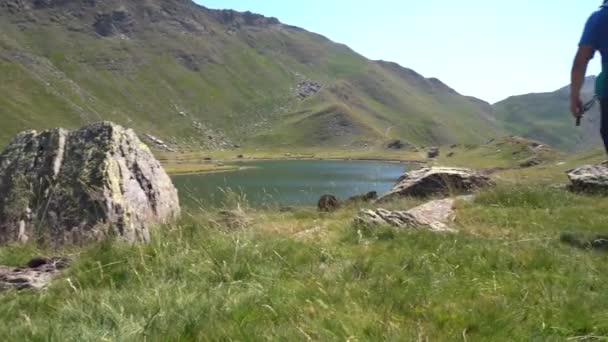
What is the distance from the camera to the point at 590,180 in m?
16.4

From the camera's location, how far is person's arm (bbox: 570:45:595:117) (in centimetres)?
870

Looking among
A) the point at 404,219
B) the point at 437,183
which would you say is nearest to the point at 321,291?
the point at 404,219

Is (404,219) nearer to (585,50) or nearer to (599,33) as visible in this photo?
(585,50)

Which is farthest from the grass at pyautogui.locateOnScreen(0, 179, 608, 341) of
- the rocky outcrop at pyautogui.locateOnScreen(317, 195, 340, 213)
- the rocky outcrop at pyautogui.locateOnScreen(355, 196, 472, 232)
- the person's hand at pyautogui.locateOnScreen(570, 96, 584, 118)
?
the rocky outcrop at pyautogui.locateOnScreen(317, 195, 340, 213)

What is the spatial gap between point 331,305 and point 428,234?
14.9ft

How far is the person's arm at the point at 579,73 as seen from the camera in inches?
342

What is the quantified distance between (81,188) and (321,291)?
25.0 feet

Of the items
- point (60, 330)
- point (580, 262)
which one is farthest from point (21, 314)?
point (580, 262)

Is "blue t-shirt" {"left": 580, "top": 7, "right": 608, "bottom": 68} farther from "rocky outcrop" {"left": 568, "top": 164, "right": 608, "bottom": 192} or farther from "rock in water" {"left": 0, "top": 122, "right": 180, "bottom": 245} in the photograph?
"rock in water" {"left": 0, "top": 122, "right": 180, "bottom": 245}

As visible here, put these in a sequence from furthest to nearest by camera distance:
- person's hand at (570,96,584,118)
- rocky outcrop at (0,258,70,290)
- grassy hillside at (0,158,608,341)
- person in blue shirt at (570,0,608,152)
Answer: person's hand at (570,96,584,118), person in blue shirt at (570,0,608,152), rocky outcrop at (0,258,70,290), grassy hillside at (0,158,608,341)

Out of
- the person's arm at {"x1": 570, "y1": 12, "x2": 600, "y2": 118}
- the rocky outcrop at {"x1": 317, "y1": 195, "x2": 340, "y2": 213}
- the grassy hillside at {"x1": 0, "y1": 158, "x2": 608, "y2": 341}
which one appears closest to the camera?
the grassy hillside at {"x1": 0, "y1": 158, "x2": 608, "y2": 341}

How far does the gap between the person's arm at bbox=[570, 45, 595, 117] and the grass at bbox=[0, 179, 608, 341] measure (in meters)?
2.58

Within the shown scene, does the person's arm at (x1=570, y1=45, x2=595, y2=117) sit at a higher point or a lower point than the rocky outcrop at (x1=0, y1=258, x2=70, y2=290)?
higher

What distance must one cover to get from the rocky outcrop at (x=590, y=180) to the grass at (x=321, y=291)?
877 centimetres
